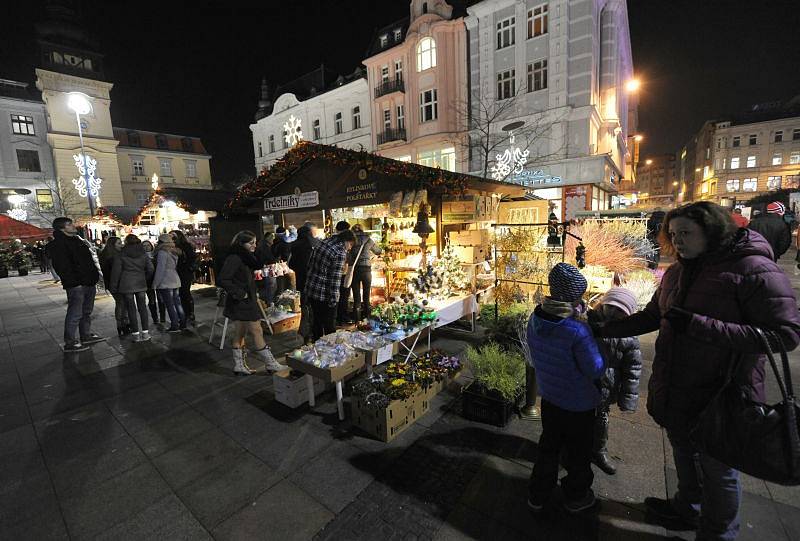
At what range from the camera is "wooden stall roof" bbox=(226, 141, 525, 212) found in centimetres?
718

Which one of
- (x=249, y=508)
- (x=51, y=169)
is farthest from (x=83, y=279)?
(x=51, y=169)

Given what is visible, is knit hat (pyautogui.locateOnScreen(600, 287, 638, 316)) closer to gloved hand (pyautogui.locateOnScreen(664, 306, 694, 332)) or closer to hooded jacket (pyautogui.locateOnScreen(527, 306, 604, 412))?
hooded jacket (pyautogui.locateOnScreen(527, 306, 604, 412))

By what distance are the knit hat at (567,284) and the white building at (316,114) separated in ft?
76.8

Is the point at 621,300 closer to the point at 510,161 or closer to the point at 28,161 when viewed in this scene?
the point at 510,161

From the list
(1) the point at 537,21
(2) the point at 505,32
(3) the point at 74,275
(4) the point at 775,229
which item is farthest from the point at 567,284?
(2) the point at 505,32

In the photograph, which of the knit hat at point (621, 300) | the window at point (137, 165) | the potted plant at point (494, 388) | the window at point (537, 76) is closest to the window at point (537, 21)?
the window at point (537, 76)

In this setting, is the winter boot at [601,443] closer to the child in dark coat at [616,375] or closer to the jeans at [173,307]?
the child in dark coat at [616,375]

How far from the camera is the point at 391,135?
23.4m

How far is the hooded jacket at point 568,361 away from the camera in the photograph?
7.43 ft

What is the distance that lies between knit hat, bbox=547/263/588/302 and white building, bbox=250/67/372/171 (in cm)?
2342

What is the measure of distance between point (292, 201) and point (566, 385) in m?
9.44

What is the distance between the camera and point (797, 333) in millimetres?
1714

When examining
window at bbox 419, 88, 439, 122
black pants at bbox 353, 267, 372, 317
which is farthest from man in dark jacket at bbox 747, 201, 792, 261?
window at bbox 419, 88, 439, 122

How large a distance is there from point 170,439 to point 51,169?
44.4m
